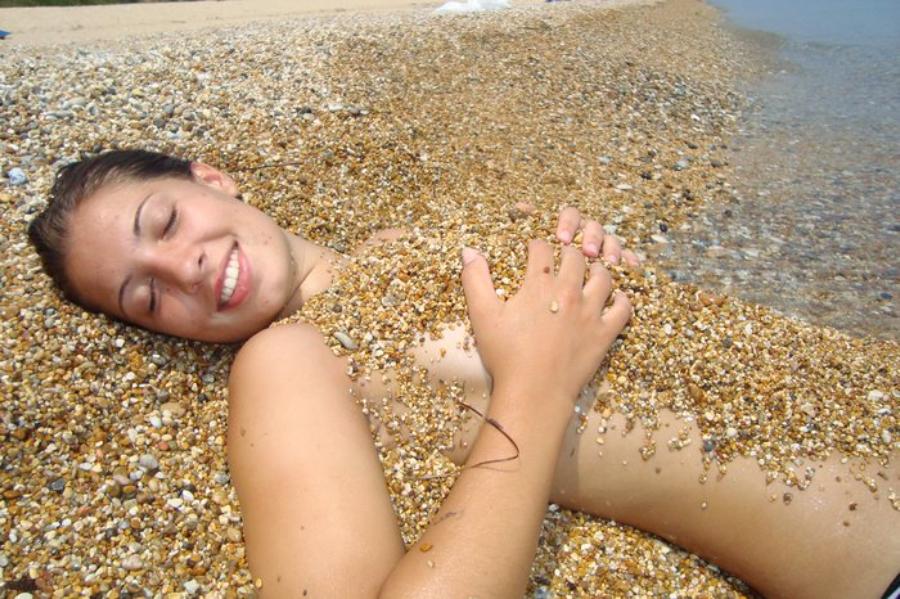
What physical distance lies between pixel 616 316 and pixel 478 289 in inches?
23.5

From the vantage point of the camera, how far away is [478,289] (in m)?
2.83

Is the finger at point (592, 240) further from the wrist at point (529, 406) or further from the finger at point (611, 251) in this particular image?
the wrist at point (529, 406)

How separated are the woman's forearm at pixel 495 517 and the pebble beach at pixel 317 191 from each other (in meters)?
0.46

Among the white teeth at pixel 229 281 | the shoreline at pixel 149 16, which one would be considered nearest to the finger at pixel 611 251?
the white teeth at pixel 229 281

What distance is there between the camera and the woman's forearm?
2074mm

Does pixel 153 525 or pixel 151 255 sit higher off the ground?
pixel 151 255


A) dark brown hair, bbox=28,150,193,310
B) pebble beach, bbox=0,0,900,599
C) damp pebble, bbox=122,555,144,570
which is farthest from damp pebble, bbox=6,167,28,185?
damp pebble, bbox=122,555,144,570

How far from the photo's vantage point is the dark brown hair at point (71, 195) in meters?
2.93

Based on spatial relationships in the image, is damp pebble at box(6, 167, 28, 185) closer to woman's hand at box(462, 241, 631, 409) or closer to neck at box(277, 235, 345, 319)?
neck at box(277, 235, 345, 319)

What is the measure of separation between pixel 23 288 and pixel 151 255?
0.87 metres

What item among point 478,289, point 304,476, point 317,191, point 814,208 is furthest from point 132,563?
point 814,208

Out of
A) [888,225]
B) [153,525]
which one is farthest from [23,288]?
[888,225]

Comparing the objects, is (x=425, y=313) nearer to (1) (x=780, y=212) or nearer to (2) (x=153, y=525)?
(2) (x=153, y=525)

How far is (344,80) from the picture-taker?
564 centimetres
